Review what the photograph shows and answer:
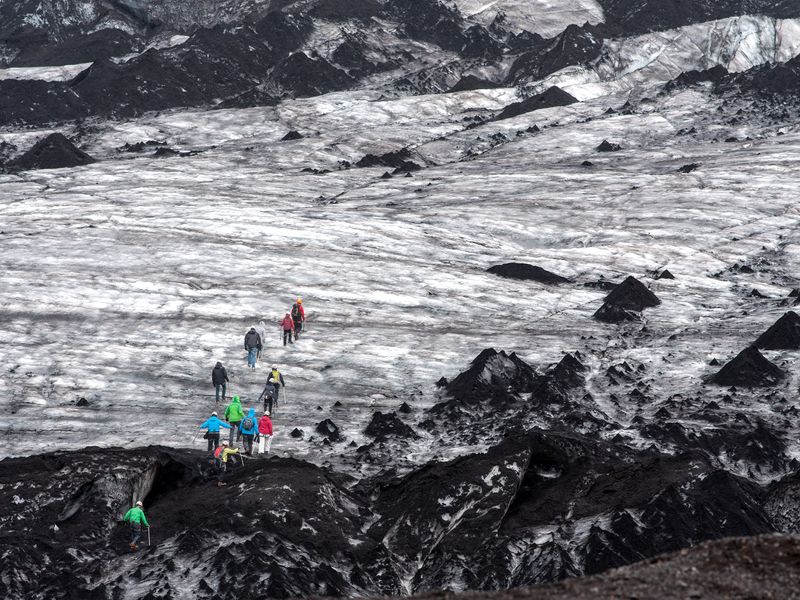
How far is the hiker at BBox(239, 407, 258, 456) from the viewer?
23.1 meters

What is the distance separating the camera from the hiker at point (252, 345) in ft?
96.2

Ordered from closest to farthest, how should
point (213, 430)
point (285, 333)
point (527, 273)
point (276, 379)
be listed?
point (213, 430)
point (276, 379)
point (285, 333)
point (527, 273)

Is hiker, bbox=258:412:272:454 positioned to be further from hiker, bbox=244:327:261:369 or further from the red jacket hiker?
hiker, bbox=244:327:261:369

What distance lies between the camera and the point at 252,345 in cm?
2934

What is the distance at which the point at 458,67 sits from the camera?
8531 centimetres

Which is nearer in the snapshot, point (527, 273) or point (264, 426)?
point (264, 426)

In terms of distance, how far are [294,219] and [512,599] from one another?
3679 cm

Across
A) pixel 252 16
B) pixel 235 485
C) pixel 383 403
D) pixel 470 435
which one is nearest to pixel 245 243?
pixel 383 403

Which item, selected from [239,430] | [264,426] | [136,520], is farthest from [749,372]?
[136,520]

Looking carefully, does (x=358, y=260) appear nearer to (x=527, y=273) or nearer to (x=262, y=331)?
(x=527, y=273)

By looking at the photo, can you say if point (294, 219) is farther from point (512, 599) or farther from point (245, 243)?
point (512, 599)

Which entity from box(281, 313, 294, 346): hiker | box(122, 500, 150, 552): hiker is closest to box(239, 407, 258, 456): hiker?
box(122, 500, 150, 552): hiker

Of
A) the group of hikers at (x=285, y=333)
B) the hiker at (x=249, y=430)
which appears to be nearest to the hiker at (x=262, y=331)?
the group of hikers at (x=285, y=333)

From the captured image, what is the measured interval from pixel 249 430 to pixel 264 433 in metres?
0.44
